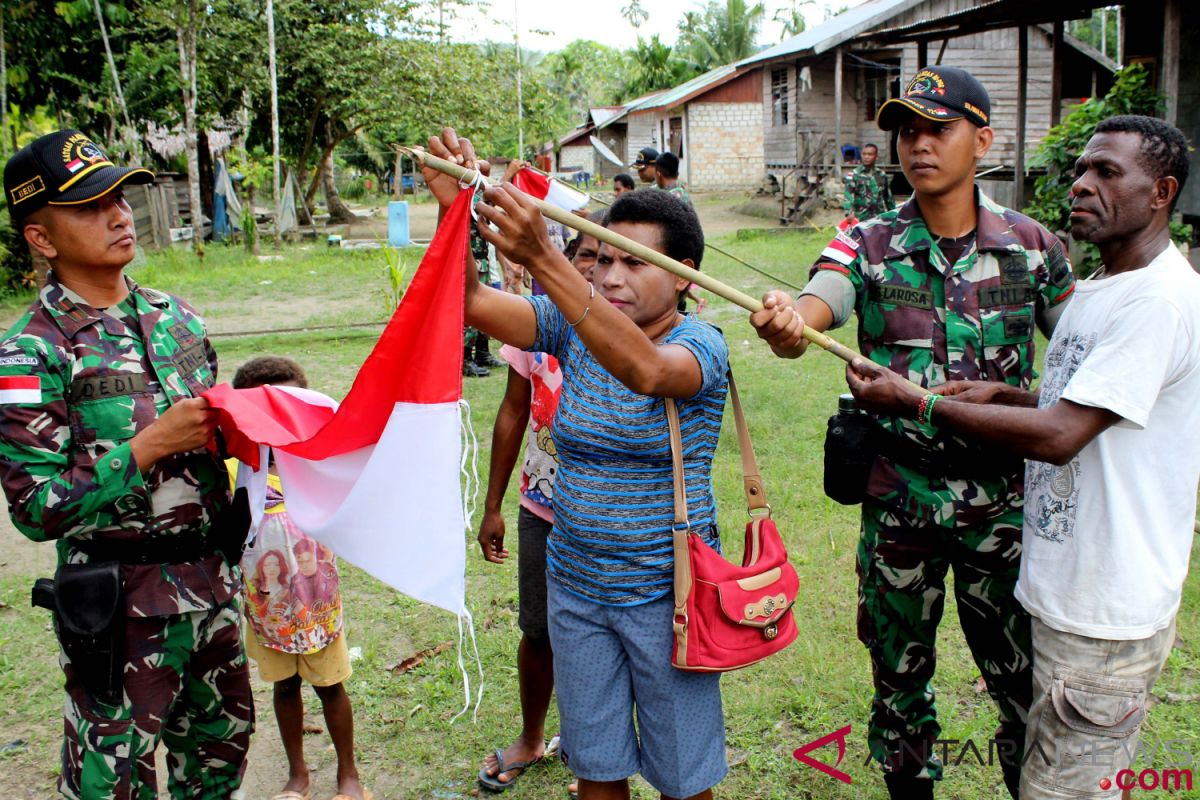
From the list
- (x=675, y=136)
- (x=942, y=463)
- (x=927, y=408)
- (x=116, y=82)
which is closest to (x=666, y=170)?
(x=942, y=463)

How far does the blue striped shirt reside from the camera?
2.52 metres

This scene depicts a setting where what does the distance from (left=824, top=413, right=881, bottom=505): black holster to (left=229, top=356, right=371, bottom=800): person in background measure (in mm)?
1721

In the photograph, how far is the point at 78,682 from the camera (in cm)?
262

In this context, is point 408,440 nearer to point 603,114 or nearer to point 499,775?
point 499,775

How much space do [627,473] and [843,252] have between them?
3.43ft

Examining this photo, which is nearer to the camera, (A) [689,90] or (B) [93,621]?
(B) [93,621]

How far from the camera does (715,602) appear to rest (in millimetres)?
2512

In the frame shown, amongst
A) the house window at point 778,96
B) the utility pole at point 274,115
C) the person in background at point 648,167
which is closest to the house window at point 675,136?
the house window at point 778,96

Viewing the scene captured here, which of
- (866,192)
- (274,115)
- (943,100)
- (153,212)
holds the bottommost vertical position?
(943,100)

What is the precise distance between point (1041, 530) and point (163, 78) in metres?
23.5

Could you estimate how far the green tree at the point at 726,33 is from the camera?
4681 centimetres

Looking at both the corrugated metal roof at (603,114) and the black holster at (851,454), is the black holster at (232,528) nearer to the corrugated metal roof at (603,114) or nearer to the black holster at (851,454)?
the black holster at (851,454)

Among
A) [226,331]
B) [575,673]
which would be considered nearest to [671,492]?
[575,673]

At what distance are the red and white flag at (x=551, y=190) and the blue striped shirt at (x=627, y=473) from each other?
1364mm
